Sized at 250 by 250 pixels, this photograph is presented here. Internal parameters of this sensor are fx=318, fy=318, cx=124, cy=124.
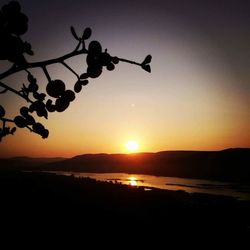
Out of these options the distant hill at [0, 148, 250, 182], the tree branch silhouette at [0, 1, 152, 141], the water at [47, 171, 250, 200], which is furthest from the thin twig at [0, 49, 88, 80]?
the distant hill at [0, 148, 250, 182]

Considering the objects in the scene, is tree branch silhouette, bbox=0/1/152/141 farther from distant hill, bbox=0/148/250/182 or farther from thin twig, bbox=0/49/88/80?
distant hill, bbox=0/148/250/182

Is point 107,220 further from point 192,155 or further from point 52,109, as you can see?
point 192,155

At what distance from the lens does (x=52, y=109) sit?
10.8 feet

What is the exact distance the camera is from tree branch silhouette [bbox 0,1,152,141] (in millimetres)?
2053

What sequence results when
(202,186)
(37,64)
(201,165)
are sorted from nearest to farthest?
(37,64), (202,186), (201,165)

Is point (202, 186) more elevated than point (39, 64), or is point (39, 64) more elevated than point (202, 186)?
point (39, 64)

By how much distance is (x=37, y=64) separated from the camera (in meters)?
2.50

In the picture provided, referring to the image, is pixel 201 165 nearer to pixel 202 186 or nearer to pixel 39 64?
pixel 202 186

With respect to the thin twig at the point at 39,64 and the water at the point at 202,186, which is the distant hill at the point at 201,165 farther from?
the thin twig at the point at 39,64

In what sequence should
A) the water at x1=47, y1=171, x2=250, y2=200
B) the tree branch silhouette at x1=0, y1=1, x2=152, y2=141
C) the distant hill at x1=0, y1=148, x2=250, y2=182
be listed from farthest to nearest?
the distant hill at x1=0, y1=148, x2=250, y2=182 < the water at x1=47, y1=171, x2=250, y2=200 < the tree branch silhouette at x1=0, y1=1, x2=152, y2=141

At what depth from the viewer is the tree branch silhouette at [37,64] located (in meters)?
2.05

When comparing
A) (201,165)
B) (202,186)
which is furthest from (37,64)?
(201,165)

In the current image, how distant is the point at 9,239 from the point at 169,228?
11085 mm

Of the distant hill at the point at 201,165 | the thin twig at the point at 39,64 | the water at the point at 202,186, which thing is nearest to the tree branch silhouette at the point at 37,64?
the thin twig at the point at 39,64
